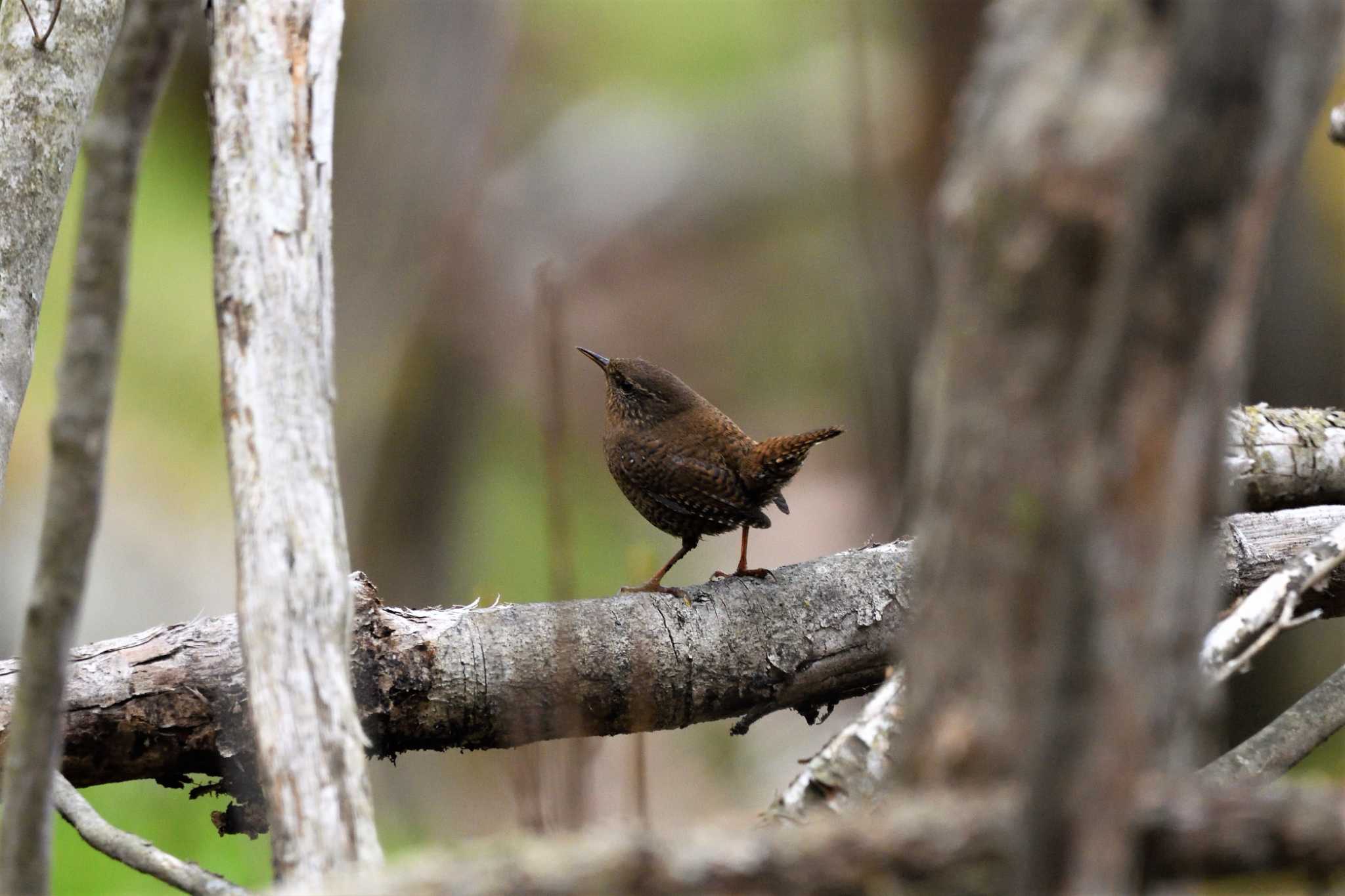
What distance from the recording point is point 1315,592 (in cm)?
295

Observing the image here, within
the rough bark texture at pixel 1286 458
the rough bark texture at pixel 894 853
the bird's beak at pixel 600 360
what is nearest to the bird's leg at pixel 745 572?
the bird's beak at pixel 600 360

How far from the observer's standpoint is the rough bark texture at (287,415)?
1.49m

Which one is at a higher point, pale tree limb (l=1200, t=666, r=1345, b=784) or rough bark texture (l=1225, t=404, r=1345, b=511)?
rough bark texture (l=1225, t=404, r=1345, b=511)

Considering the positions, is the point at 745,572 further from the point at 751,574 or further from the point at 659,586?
the point at 659,586

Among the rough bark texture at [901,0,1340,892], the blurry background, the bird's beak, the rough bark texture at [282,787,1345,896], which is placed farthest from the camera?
the blurry background

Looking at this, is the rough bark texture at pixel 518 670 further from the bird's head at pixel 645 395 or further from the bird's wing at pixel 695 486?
the bird's head at pixel 645 395

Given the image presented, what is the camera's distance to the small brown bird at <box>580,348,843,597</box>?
12.2 ft

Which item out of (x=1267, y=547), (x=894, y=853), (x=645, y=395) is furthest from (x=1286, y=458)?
(x=894, y=853)

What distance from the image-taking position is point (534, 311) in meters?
5.08

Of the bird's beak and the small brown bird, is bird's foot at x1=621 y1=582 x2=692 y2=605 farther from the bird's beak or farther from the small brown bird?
the bird's beak

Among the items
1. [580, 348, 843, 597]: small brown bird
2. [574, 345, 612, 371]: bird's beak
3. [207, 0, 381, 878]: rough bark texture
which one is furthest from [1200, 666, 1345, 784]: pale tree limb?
[574, 345, 612, 371]: bird's beak

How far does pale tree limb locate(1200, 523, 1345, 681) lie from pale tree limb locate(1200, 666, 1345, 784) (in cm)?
38

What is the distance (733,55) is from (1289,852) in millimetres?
16140

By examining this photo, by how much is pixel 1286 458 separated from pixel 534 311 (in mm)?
2942
